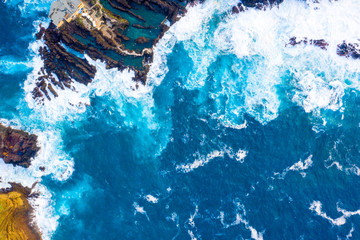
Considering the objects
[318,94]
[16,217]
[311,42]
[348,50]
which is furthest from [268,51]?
[16,217]

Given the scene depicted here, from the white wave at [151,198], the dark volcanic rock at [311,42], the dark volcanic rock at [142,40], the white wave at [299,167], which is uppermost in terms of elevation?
the dark volcanic rock at [142,40]

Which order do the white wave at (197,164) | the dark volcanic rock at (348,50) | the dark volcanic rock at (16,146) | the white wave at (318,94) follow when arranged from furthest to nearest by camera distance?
the dark volcanic rock at (348,50) < the white wave at (318,94) < the white wave at (197,164) < the dark volcanic rock at (16,146)

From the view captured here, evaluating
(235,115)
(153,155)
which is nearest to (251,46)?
(235,115)

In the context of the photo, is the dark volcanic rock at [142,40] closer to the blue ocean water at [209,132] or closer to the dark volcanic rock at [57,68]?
the blue ocean water at [209,132]

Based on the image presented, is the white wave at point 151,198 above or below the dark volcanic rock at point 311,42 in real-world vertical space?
below

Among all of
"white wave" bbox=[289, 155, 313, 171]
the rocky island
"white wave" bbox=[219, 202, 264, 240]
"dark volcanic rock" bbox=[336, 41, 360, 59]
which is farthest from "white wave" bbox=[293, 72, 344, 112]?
the rocky island

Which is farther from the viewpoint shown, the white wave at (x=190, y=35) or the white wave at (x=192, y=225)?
the white wave at (x=190, y=35)

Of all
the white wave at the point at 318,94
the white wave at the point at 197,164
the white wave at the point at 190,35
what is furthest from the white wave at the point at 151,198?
the white wave at the point at 318,94

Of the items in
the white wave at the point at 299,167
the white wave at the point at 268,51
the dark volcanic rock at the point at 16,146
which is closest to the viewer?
the white wave at the point at 299,167
